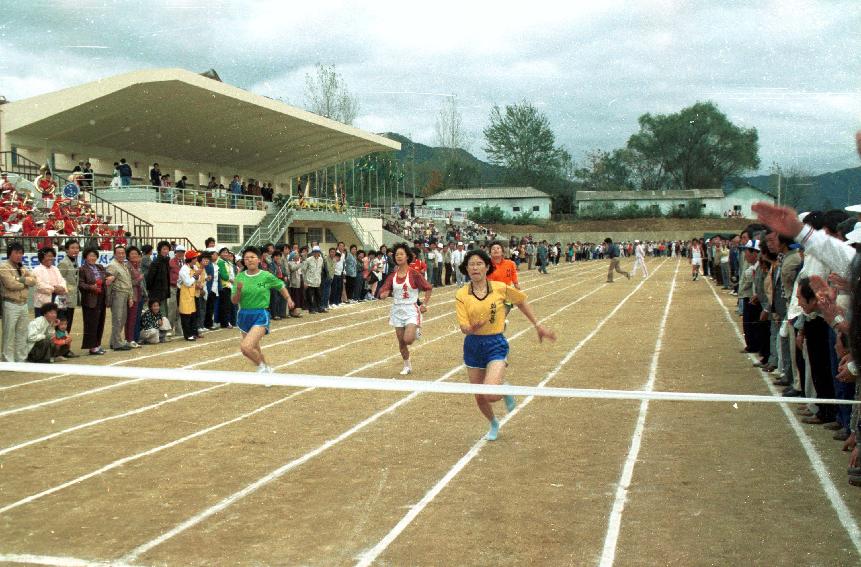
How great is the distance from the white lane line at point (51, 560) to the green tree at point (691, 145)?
5292 millimetres

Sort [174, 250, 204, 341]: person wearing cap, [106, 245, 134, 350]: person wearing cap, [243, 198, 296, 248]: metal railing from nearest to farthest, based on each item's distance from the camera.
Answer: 1. [106, 245, 134, 350]: person wearing cap
2. [174, 250, 204, 341]: person wearing cap
3. [243, 198, 296, 248]: metal railing

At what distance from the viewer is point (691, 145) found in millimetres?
8781

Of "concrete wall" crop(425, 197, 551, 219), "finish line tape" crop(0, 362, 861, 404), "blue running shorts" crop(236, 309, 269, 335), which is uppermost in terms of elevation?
"concrete wall" crop(425, 197, 551, 219)

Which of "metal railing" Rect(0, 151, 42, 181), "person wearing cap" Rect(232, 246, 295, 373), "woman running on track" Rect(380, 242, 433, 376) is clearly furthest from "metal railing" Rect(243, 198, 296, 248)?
"person wearing cap" Rect(232, 246, 295, 373)

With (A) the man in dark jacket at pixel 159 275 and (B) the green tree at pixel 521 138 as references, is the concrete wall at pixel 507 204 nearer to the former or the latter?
(B) the green tree at pixel 521 138

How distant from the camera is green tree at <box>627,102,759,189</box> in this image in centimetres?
773

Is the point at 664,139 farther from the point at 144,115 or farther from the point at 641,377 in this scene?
the point at 144,115

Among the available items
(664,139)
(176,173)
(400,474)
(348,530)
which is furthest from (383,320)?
(176,173)

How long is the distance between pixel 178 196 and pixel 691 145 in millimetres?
22538

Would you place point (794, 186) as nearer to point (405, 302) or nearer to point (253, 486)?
point (253, 486)

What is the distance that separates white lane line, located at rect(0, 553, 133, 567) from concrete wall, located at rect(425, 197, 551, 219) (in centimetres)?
5898

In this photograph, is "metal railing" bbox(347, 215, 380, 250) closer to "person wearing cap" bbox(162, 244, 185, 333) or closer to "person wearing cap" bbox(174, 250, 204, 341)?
"person wearing cap" bbox(162, 244, 185, 333)

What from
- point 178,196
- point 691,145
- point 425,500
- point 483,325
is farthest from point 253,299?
point 178,196

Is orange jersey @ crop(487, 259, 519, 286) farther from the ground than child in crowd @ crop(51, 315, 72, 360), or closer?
farther from the ground
